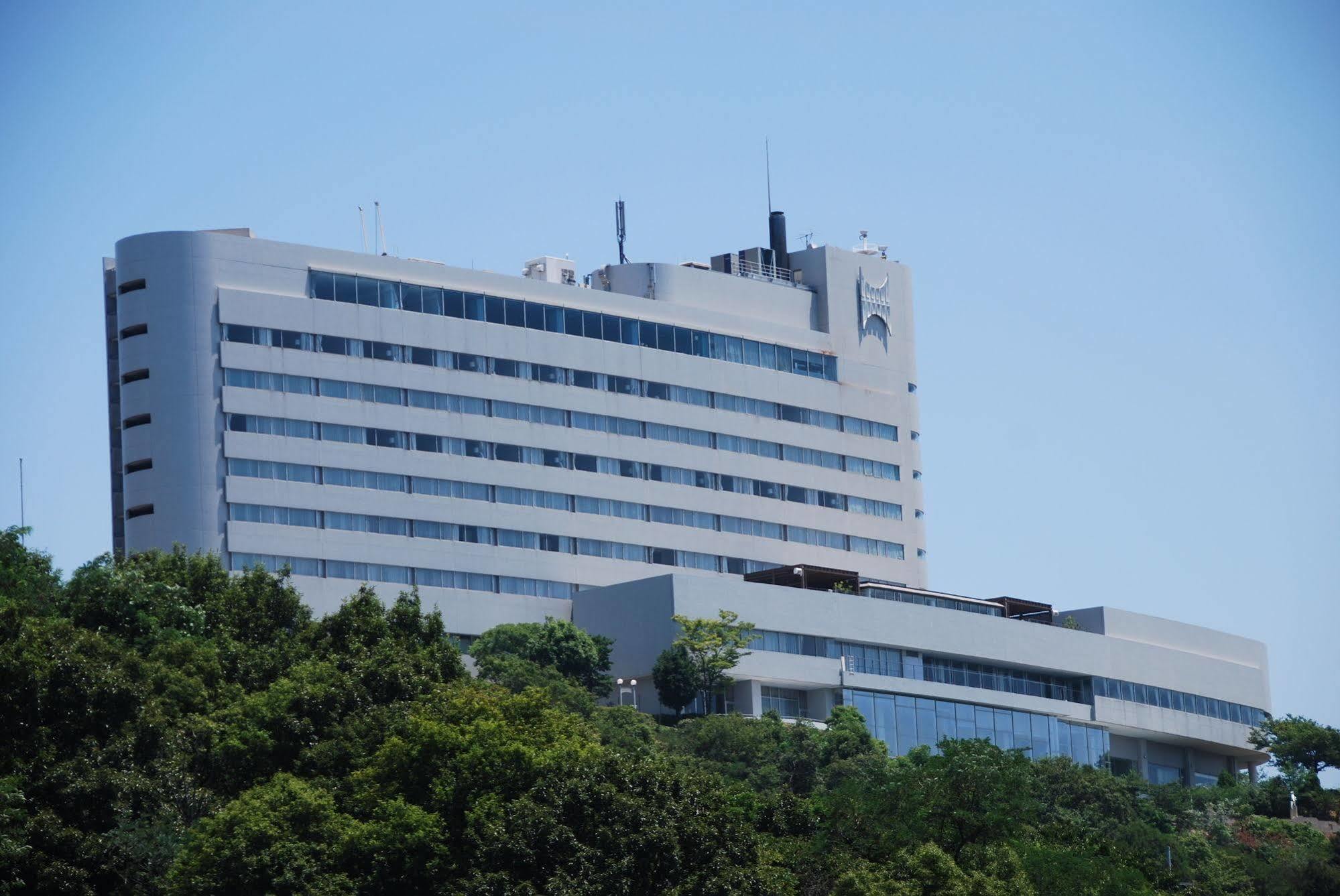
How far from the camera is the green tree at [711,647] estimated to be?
112m

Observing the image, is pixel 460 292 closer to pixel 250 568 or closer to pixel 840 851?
pixel 250 568

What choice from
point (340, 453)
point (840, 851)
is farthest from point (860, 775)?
point (340, 453)

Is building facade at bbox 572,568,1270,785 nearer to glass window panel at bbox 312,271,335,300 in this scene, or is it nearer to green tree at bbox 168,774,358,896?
glass window panel at bbox 312,271,335,300

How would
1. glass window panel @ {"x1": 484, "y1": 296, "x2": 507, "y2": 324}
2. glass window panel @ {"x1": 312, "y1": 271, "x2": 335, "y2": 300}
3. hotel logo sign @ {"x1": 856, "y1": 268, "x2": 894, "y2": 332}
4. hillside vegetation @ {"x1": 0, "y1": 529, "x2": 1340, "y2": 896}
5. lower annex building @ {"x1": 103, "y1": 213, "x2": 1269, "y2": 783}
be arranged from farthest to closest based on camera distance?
hotel logo sign @ {"x1": 856, "y1": 268, "x2": 894, "y2": 332} < glass window panel @ {"x1": 484, "y1": 296, "x2": 507, "y2": 324} < glass window panel @ {"x1": 312, "y1": 271, "x2": 335, "y2": 300} < lower annex building @ {"x1": 103, "y1": 213, "x2": 1269, "y2": 783} < hillside vegetation @ {"x1": 0, "y1": 529, "x2": 1340, "y2": 896}

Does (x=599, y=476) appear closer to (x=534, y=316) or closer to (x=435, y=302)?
(x=534, y=316)

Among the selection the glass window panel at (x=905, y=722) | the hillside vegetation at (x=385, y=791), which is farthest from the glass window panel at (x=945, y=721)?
the hillside vegetation at (x=385, y=791)

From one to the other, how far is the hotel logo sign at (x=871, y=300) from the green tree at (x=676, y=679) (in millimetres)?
39119

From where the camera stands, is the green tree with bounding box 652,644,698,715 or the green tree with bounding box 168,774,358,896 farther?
the green tree with bounding box 652,644,698,715

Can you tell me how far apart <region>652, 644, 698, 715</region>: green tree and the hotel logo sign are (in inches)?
1540

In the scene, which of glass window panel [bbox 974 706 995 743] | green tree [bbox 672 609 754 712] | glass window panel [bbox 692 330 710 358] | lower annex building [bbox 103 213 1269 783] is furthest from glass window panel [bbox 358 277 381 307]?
glass window panel [bbox 974 706 995 743]

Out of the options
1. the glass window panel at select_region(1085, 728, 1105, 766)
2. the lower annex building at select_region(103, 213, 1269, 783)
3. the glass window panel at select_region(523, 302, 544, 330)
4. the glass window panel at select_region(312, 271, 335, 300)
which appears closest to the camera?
the lower annex building at select_region(103, 213, 1269, 783)

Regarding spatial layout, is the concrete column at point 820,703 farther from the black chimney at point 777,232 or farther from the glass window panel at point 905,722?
the black chimney at point 777,232

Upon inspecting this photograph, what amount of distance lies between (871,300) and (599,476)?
89.0 ft

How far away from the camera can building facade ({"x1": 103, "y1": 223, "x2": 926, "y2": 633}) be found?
117812 millimetres
